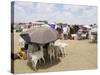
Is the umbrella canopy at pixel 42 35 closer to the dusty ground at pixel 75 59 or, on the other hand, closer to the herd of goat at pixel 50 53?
the herd of goat at pixel 50 53

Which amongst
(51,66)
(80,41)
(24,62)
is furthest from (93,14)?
(24,62)

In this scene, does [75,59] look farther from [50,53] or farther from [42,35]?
[42,35]

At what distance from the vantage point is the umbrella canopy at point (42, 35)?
2514 mm

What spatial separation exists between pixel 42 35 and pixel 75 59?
54cm

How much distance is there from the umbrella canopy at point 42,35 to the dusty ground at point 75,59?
20 centimetres

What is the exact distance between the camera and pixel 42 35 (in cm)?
255

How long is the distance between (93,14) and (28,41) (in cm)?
95

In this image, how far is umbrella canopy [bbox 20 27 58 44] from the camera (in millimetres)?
2514

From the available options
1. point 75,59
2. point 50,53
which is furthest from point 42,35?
point 75,59

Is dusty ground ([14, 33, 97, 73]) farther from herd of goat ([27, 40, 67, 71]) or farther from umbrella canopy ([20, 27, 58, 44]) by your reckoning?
umbrella canopy ([20, 27, 58, 44])

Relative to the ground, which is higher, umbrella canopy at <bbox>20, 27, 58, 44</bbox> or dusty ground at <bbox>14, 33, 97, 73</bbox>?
umbrella canopy at <bbox>20, 27, 58, 44</bbox>

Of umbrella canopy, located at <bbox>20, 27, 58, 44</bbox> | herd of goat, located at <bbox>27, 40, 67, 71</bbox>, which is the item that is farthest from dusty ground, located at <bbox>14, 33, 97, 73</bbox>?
umbrella canopy, located at <bbox>20, 27, 58, 44</bbox>

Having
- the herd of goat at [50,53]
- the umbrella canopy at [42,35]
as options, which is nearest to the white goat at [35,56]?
the herd of goat at [50,53]

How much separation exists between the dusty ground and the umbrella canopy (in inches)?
8.0
